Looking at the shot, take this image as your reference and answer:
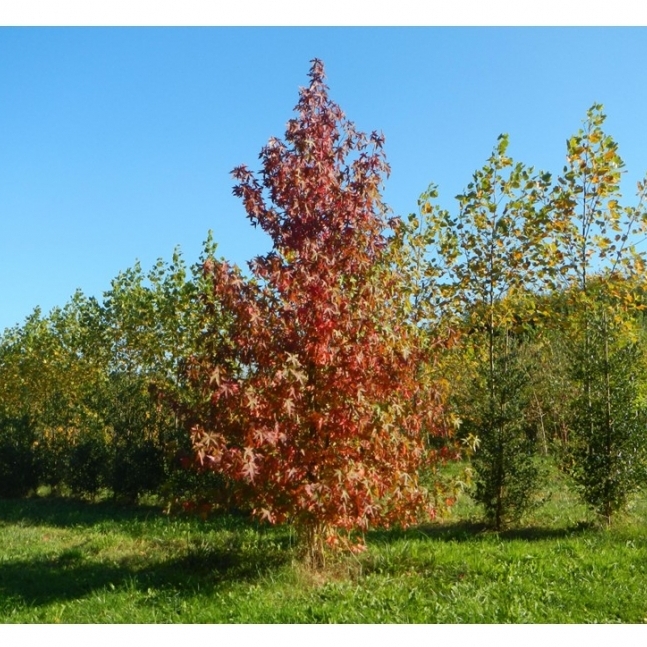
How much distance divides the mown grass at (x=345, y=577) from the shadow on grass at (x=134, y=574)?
2 cm

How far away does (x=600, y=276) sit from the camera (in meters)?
9.17

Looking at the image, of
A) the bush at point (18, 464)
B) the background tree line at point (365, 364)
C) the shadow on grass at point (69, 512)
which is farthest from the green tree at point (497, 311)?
the bush at point (18, 464)

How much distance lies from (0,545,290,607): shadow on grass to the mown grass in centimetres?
2

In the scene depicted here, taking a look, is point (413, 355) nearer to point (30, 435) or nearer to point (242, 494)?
Result: point (242, 494)

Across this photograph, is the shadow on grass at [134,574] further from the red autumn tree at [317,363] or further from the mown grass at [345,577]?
the red autumn tree at [317,363]

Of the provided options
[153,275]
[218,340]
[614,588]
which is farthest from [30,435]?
[614,588]

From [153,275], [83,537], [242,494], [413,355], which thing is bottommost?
[83,537]

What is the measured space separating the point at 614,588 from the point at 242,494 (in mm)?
3472

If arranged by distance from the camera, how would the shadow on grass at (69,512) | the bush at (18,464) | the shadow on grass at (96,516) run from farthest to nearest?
the bush at (18,464)
the shadow on grass at (69,512)
the shadow on grass at (96,516)

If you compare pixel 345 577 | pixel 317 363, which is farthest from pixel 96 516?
pixel 317 363

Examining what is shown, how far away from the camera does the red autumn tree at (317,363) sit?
19.6 feet

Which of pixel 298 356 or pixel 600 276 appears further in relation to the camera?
pixel 600 276

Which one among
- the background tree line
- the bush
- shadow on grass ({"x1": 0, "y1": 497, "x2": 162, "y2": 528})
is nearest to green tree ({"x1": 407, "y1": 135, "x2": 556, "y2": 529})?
the background tree line

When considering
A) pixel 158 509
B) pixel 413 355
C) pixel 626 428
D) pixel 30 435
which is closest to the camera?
pixel 413 355
